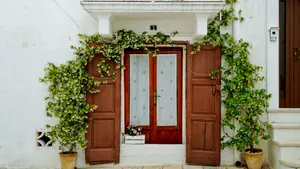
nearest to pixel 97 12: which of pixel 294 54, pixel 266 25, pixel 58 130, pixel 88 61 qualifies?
pixel 88 61

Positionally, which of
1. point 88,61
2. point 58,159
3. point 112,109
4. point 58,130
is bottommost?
point 58,159

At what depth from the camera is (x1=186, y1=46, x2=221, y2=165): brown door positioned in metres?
5.93

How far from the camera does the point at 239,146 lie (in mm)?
5680

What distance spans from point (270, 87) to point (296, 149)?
1243 millimetres

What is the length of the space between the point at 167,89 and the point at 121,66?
1052mm

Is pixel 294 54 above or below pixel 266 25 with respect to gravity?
below

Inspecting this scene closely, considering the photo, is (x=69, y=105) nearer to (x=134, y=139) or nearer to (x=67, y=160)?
(x=67, y=160)

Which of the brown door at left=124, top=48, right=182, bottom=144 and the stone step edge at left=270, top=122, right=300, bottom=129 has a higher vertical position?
the brown door at left=124, top=48, right=182, bottom=144

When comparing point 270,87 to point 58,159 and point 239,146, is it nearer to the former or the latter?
point 239,146

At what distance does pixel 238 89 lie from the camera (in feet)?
18.9

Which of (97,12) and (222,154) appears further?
(222,154)

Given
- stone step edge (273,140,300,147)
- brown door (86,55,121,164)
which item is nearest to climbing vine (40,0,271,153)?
brown door (86,55,121,164)

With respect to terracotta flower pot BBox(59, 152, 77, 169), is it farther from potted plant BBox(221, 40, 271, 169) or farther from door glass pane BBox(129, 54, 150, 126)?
potted plant BBox(221, 40, 271, 169)

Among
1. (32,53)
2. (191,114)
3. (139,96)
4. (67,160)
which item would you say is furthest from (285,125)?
(32,53)
